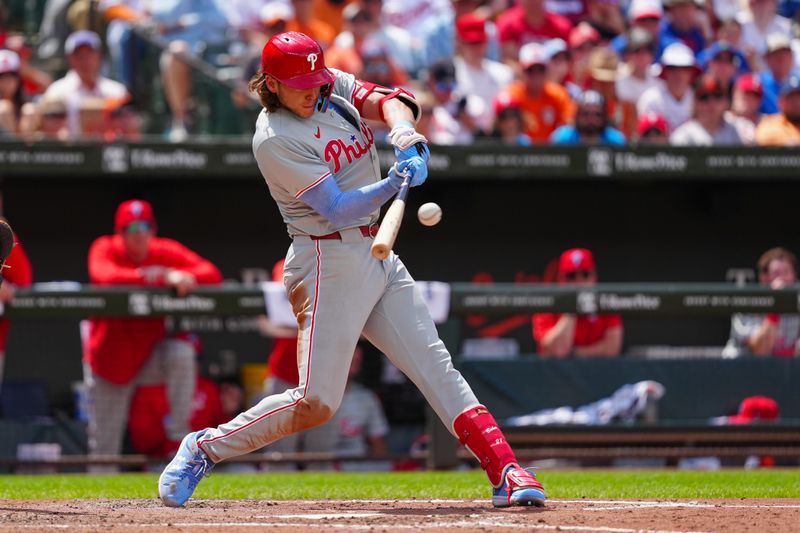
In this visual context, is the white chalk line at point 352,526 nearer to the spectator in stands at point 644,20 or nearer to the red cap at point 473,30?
the red cap at point 473,30

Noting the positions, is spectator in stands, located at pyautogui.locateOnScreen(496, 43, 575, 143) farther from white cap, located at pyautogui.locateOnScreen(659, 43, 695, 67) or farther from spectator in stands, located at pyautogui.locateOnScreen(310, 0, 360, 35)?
spectator in stands, located at pyautogui.locateOnScreen(310, 0, 360, 35)

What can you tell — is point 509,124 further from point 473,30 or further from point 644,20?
point 644,20

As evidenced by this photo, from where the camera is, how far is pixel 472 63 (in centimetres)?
1077

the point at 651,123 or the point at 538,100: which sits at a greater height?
the point at 538,100

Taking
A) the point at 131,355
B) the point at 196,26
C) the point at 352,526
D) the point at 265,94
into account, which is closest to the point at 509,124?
the point at 196,26

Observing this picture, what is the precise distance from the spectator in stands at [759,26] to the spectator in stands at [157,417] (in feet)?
21.1

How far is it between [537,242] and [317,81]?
5.67 m

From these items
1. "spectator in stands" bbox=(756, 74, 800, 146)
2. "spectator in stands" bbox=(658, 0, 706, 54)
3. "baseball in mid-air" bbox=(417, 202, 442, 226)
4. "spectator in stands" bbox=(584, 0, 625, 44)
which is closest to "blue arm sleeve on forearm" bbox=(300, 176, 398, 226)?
"baseball in mid-air" bbox=(417, 202, 442, 226)

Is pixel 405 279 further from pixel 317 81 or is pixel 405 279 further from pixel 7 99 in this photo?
pixel 7 99

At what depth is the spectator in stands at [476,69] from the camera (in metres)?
10.7

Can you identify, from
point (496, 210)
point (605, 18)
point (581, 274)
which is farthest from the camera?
point (605, 18)

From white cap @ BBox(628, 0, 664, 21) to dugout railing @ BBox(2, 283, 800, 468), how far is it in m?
4.04

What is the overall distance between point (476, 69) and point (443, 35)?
704 millimetres

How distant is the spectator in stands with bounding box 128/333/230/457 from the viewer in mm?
7828
